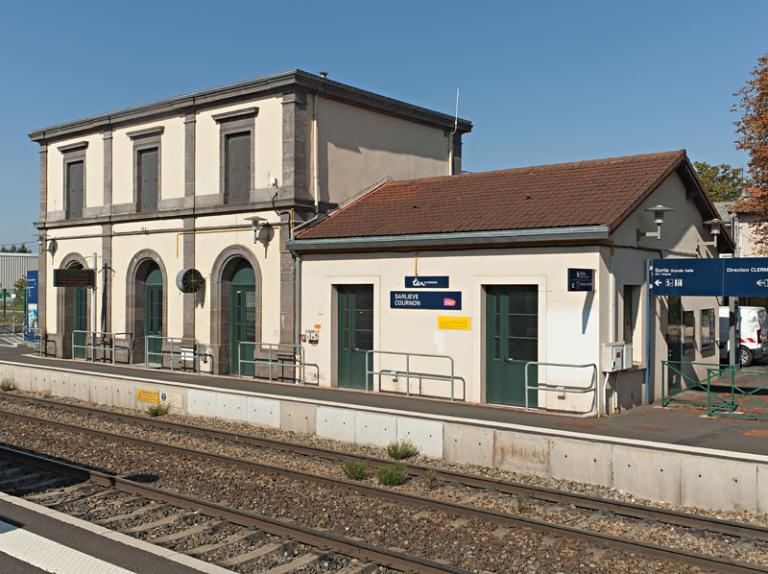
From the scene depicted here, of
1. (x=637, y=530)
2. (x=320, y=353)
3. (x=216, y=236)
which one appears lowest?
(x=637, y=530)

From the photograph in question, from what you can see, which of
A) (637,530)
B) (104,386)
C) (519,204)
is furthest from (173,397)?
(637,530)

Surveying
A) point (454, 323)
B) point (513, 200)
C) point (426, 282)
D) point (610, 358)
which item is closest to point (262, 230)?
point (426, 282)

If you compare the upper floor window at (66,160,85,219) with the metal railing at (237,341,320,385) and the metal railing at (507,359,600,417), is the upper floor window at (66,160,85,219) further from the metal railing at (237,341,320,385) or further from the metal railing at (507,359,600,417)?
the metal railing at (507,359,600,417)

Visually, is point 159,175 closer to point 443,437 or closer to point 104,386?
point 104,386

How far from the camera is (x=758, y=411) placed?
15.2 metres

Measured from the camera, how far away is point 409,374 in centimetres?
1717

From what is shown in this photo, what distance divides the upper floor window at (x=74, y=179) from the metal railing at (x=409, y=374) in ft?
47.7

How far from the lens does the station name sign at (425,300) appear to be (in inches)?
663

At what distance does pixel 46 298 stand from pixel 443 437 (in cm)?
2136

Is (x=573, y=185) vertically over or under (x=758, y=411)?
over

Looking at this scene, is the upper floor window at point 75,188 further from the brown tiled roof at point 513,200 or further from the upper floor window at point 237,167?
the brown tiled roof at point 513,200

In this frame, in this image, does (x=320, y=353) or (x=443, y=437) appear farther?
(x=320, y=353)

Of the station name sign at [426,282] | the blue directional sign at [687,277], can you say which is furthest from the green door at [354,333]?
the blue directional sign at [687,277]

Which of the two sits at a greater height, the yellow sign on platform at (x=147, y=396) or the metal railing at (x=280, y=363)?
the metal railing at (x=280, y=363)
